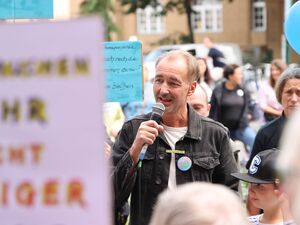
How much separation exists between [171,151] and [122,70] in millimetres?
1349

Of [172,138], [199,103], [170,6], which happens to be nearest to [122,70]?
[199,103]

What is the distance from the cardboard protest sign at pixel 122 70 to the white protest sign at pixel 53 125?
3080 mm

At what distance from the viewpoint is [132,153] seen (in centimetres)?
394

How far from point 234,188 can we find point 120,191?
615 millimetres

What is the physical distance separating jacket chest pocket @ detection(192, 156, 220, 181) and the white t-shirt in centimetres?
10

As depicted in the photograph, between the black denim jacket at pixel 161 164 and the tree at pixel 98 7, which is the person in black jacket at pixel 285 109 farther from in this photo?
the tree at pixel 98 7

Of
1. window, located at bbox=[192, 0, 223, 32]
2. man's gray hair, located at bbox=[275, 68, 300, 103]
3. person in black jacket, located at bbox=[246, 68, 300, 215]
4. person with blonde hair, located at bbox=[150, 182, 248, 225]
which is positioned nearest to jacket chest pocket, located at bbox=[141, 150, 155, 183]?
person in black jacket, located at bbox=[246, 68, 300, 215]

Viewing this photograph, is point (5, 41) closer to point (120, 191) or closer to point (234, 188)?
point (120, 191)

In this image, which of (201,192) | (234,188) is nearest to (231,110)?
(234,188)

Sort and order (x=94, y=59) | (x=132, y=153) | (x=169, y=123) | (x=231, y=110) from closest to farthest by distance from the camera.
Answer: (x=94, y=59) → (x=132, y=153) → (x=169, y=123) → (x=231, y=110)

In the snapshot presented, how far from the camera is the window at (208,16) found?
51.1 metres

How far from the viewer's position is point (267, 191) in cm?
413

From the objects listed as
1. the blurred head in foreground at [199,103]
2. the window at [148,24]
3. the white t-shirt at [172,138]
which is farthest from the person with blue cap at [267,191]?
the window at [148,24]

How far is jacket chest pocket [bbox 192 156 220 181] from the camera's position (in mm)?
4082
